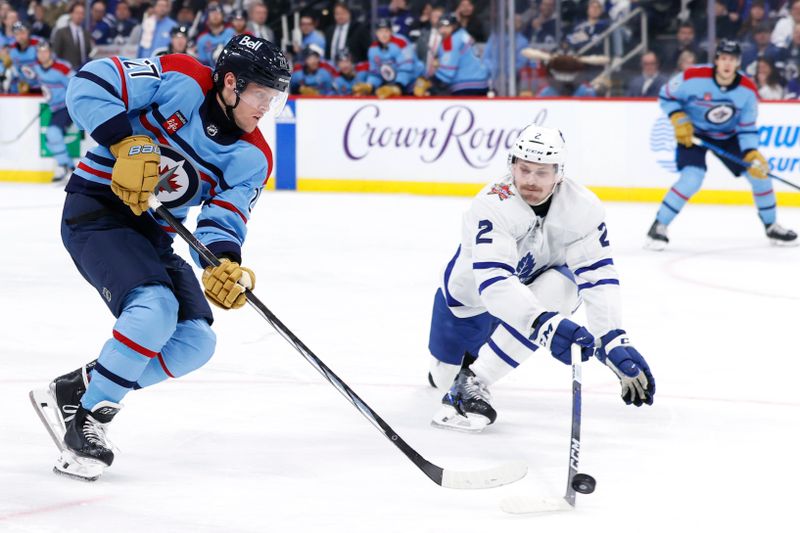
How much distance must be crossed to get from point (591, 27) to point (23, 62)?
17.9 ft

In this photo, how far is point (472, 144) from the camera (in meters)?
9.86

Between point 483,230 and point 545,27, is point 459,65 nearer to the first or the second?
point 545,27

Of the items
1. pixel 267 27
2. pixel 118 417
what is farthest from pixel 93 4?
pixel 118 417

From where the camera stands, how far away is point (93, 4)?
476 inches

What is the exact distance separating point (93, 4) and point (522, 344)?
961 centimetres

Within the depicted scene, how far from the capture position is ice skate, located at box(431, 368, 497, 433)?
11.2 feet

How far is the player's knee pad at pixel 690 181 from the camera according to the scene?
737cm

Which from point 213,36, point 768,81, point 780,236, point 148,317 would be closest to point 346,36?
point 213,36

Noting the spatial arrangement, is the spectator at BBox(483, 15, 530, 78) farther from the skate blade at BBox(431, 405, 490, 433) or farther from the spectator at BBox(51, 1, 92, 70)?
the skate blade at BBox(431, 405, 490, 433)

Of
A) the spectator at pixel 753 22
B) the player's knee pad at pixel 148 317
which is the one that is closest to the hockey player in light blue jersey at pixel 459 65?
the spectator at pixel 753 22

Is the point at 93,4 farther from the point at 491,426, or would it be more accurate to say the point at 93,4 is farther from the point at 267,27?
the point at 491,426

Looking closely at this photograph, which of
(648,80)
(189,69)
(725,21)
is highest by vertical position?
(189,69)

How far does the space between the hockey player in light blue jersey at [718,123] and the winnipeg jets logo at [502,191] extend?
4123 mm

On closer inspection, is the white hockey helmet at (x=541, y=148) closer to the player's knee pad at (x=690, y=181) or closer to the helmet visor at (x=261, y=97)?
the helmet visor at (x=261, y=97)
